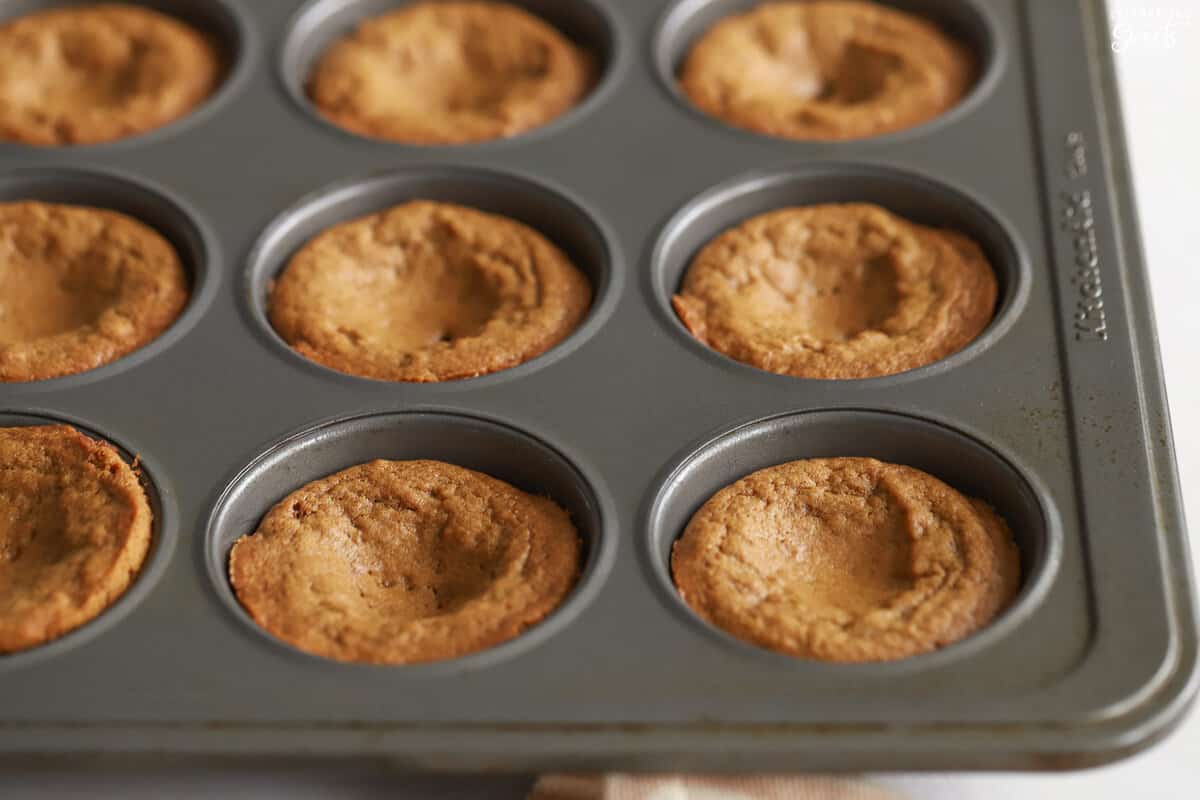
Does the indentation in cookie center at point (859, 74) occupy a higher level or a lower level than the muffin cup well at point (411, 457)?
higher

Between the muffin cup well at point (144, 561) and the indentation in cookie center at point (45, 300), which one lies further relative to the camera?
the indentation in cookie center at point (45, 300)

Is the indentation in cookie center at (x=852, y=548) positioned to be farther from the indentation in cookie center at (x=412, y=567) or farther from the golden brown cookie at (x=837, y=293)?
the indentation in cookie center at (x=412, y=567)

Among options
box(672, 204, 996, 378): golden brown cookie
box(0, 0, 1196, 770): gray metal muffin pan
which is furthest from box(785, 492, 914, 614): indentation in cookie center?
box(672, 204, 996, 378): golden brown cookie

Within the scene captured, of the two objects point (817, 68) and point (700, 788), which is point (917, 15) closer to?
point (817, 68)

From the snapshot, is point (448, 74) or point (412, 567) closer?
point (412, 567)

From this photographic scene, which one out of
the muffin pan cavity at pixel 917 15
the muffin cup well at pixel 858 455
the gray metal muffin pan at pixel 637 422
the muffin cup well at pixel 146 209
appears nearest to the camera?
the gray metal muffin pan at pixel 637 422

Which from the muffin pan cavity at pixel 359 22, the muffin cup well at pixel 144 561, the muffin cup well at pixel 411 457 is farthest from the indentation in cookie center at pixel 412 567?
the muffin pan cavity at pixel 359 22

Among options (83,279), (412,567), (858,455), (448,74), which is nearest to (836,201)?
(858,455)
